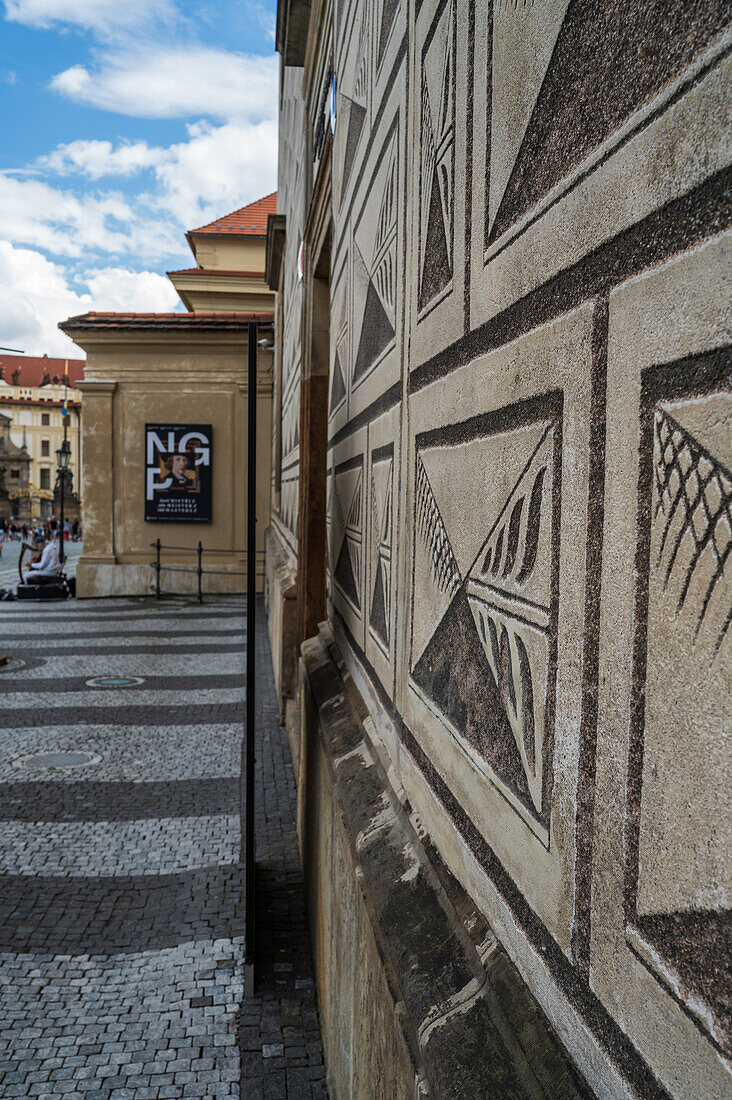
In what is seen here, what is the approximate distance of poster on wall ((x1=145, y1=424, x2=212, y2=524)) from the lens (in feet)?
53.0

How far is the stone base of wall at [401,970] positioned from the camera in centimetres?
109

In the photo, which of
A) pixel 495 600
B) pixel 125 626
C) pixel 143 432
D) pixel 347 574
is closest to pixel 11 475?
pixel 143 432

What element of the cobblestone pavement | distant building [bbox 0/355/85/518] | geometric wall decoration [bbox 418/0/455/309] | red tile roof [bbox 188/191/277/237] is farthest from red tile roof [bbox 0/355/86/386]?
geometric wall decoration [bbox 418/0/455/309]

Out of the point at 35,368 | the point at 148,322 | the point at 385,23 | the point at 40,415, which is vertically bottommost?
the point at 385,23

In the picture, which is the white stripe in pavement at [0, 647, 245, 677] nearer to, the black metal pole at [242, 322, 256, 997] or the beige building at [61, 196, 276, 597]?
the black metal pole at [242, 322, 256, 997]

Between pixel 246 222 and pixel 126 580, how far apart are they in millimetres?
10973

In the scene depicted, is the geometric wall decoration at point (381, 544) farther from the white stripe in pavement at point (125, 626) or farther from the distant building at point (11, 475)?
the distant building at point (11, 475)

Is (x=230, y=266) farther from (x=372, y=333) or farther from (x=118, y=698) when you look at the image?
(x=372, y=333)

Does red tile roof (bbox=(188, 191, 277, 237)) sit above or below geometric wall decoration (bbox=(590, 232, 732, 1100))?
above

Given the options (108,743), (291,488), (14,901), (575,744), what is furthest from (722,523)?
(291,488)

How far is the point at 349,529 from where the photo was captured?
3.41 metres

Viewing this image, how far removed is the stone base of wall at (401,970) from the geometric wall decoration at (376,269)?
44.8 inches

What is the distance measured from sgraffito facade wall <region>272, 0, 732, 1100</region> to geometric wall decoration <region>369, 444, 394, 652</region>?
483mm

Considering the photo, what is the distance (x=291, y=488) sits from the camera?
920 centimetres
